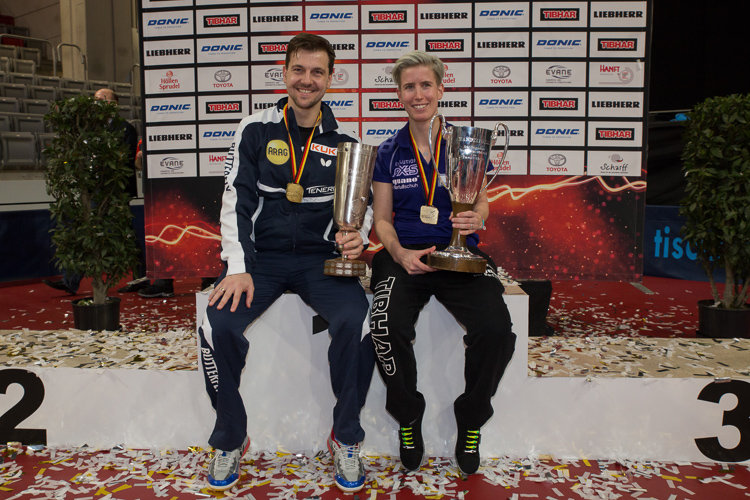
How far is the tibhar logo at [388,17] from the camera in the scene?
4.03 m

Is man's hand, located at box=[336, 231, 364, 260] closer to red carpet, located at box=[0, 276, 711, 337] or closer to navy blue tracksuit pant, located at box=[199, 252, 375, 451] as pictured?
navy blue tracksuit pant, located at box=[199, 252, 375, 451]

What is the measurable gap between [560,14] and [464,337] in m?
2.96

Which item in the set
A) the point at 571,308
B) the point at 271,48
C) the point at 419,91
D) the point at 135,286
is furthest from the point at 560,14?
the point at 135,286

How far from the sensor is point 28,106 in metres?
8.29

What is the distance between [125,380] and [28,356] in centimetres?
52

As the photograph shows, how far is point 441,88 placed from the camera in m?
2.26

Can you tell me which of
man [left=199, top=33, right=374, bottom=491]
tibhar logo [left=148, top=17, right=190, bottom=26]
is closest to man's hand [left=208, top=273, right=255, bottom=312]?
man [left=199, top=33, right=374, bottom=491]

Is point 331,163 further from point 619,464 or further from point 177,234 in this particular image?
point 177,234

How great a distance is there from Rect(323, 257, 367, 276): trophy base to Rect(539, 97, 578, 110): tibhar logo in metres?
2.58

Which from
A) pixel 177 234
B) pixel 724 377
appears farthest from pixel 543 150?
pixel 177 234

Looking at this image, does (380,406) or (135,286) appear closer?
(380,406)

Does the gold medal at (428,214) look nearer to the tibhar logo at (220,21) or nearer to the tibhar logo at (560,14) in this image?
the tibhar logo at (560,14)

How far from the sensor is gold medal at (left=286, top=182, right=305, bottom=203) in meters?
2.17

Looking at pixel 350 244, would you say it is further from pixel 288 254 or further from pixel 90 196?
pixel 90 196
